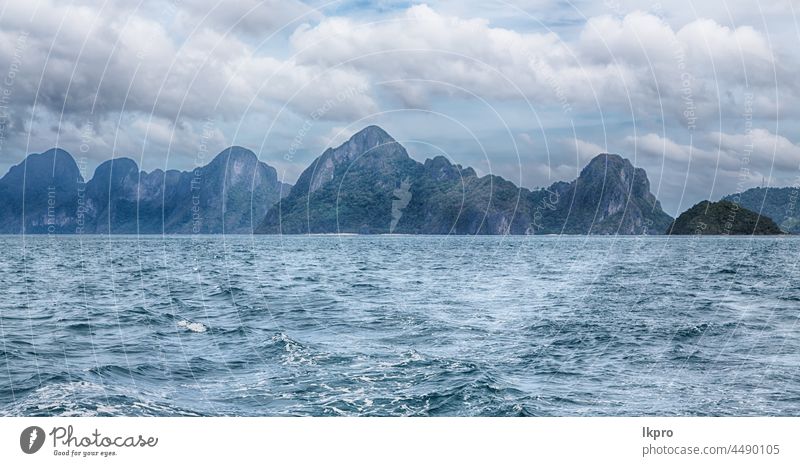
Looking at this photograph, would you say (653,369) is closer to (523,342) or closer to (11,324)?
(523,342)
